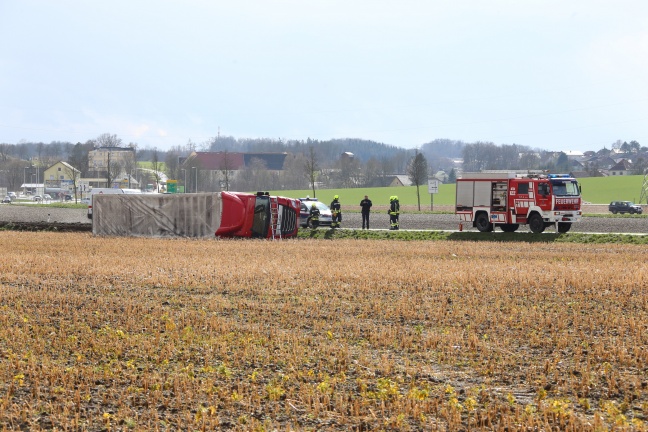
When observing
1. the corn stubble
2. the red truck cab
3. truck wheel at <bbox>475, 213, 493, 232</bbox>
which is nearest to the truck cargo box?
the red truck cab

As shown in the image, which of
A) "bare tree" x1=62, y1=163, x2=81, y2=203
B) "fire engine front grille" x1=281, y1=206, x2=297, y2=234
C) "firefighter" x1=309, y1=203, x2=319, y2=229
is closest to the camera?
"fire engine front grille" x1=281, y1=206, x2=297, y2=234

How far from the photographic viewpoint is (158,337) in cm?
1277

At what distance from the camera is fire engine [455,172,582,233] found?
35594mm

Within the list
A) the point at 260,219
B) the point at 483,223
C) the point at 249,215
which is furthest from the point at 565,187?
the point at 249,215

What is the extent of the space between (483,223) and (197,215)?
1220 centimetres

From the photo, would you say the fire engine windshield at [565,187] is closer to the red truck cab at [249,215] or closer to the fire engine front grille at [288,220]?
the fire engine front grille at [288,220]

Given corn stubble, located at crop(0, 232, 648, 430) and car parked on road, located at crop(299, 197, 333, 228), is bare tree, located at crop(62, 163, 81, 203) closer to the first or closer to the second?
car parked on road, located at crop(299, 197, 333, 228)

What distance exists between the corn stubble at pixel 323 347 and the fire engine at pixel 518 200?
41.3 ft

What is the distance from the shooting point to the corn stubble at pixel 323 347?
8.93 m

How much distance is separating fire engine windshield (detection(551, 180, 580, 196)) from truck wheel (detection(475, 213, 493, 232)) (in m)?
3.36

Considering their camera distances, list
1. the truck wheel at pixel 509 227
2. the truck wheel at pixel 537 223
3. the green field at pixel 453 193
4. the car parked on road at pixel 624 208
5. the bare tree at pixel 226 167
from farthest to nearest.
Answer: the green field at pixel 453 193 < the bare tree at pixel 226 167 < the car parked on road at pixel 624 208 < the truck wheel at pixel 509 227 < the truck wheel at pixel 537 223

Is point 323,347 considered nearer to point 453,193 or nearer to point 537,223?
point 537,223

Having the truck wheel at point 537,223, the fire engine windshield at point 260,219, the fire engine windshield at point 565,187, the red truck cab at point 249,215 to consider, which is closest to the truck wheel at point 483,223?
the truck wheel at point 537,223

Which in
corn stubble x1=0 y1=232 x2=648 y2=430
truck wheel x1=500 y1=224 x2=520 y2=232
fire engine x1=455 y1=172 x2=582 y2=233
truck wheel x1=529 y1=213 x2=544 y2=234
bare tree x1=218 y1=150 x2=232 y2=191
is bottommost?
corn stubble x1=0 y1=232 x2=648 y2=430
